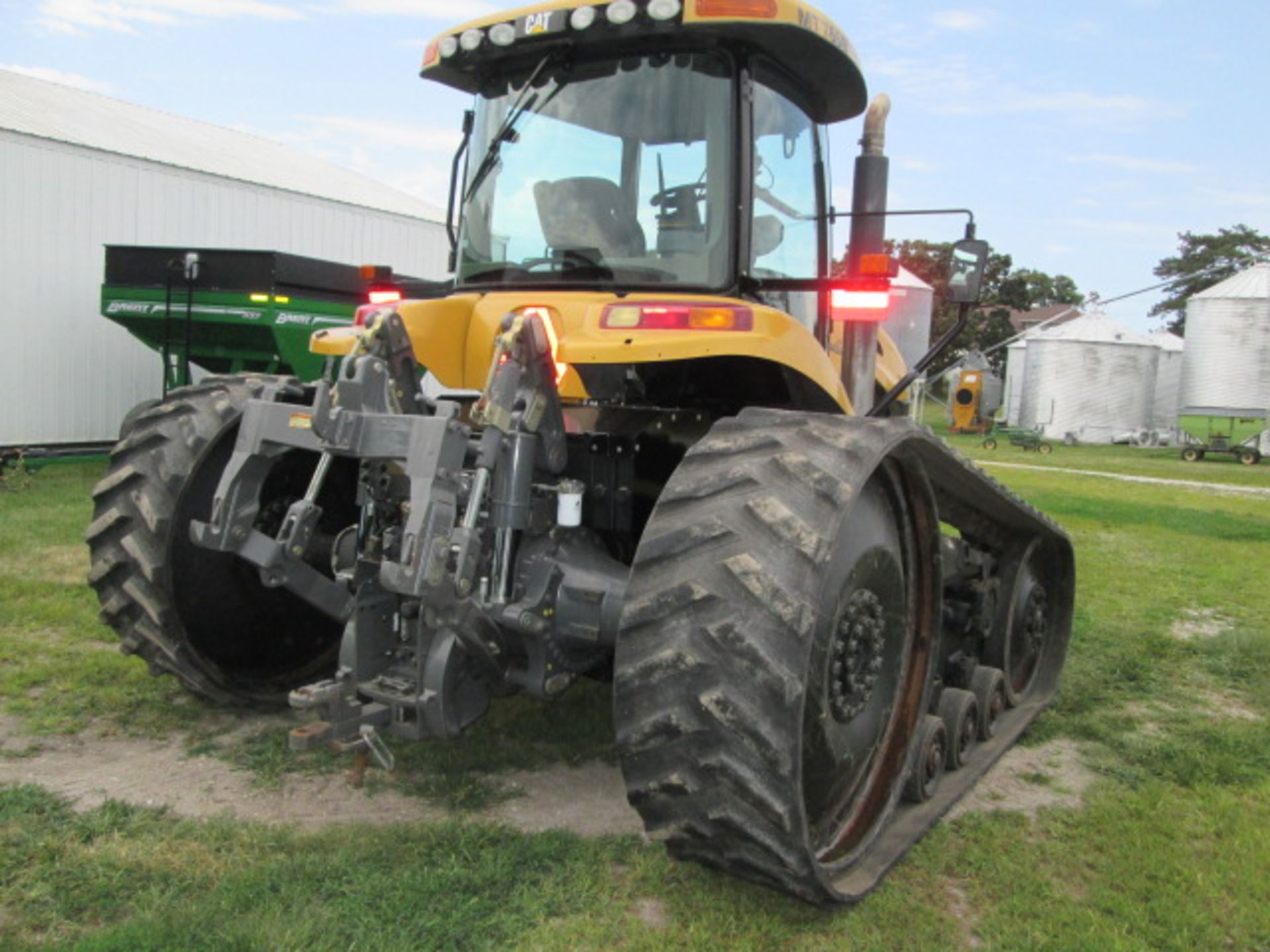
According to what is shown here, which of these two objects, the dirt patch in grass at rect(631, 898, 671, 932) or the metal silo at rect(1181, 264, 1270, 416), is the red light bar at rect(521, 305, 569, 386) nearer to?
the dirt patch in grass at rect(631, 898, 671, 932)

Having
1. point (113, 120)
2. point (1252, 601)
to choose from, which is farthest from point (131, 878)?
point (113, 120)

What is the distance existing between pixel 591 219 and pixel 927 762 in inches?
92.1

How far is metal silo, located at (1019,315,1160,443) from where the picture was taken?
1248 inches

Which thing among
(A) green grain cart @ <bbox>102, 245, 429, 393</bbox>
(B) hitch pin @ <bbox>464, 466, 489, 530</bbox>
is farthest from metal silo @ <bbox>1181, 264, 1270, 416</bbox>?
(B) hitch pin @ <bbox>464, 466, 489, 530</bbox>

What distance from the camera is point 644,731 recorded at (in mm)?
2791

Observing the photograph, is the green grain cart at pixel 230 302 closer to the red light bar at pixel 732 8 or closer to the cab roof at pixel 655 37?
the cab roof at pixel 655 37

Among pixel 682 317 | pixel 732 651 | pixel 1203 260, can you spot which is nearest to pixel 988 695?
pixel 732 651

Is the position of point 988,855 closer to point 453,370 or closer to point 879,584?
point 879,584

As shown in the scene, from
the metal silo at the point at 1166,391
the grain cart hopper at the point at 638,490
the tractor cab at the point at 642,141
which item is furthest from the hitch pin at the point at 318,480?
the metal silo at the point at 1166,391

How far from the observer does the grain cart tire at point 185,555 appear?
405cm

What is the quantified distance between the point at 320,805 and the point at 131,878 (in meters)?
0.71

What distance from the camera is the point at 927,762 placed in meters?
3.89

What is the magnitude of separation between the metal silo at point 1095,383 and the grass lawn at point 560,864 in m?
28.2

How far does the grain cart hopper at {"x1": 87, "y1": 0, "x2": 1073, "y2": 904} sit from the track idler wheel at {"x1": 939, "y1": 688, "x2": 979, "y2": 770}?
0.01 meters
